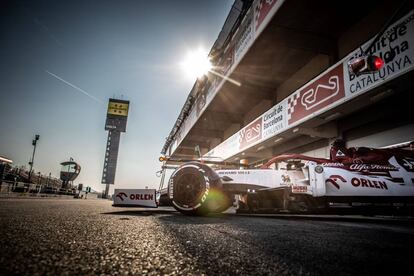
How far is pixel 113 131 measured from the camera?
59.7 metres

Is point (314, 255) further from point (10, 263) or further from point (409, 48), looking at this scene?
point (409, 48)

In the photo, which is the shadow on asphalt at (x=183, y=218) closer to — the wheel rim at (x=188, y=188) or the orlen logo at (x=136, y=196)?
the wheel rim at (x=188, y=188)

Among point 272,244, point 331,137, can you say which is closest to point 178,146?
point 331,137

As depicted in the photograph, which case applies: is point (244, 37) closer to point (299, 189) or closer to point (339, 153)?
point (339, 153)

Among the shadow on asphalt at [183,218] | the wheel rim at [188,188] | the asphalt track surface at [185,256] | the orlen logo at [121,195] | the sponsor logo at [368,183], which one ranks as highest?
the sponsor logo at [368,183]

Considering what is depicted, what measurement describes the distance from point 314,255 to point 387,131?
711cm

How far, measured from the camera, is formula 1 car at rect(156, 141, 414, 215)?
338 centimetres

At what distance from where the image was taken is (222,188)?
3584 millimetres

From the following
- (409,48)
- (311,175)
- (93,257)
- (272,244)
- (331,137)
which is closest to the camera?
(93,257)

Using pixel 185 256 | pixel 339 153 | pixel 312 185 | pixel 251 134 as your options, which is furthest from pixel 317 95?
pixel 185 256

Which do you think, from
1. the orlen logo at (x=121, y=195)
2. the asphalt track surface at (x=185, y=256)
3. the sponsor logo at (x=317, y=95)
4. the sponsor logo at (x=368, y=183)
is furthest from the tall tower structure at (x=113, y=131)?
the asphalt track surface at (x=185, y=256)

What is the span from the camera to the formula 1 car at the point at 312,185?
11.1ft

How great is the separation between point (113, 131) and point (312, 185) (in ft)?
204

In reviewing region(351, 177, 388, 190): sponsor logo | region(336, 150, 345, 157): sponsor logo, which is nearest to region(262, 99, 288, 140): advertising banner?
region(336, 150, 345, 157): sponsor logo
